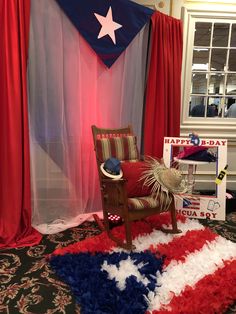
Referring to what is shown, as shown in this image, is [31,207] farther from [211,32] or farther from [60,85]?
[211,32]

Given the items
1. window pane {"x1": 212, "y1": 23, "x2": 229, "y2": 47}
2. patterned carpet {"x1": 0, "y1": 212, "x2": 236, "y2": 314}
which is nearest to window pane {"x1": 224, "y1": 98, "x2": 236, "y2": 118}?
window pane {"x1": 212, "y1": 23, "x2": 229, "y2": 47}

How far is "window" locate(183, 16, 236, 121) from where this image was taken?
12.5 ft

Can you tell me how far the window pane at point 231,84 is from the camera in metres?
4.04

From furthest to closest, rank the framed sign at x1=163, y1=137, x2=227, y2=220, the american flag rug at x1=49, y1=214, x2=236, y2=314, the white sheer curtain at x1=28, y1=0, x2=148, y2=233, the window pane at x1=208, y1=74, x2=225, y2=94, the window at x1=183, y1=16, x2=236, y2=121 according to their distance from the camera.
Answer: the window pane at x1=208, y1=74, x2=225, y2=94 → the window at x1=183, y1=16, x2=236, y2=121 → the framed sign at x1=163, y1=137, x2=227, y2=220 → the white sheer curtain at x1=28, y1=0, x2=148, y2=233 → the american flag rug at x1=49, y1=214, x2=236, y2=314

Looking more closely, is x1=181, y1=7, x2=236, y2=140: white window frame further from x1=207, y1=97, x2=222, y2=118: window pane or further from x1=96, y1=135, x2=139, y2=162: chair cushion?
x1=96, y1=135, x2=139, y2=162: chair cushion

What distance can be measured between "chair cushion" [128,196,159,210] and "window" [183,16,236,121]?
5.79 ft

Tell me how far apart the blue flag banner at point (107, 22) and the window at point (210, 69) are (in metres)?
0.87

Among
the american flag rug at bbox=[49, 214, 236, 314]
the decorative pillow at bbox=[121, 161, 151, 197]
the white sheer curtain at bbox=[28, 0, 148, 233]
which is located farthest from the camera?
the white sheer curtain at bbox=[28, 0, 148, 233]

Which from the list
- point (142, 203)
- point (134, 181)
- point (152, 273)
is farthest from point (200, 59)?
point (152, 273)

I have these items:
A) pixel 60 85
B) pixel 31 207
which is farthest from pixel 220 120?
pixel 31 207

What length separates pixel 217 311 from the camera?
5.72 ft

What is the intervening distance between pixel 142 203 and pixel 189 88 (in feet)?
6.64

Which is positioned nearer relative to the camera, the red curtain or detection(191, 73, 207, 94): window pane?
the red curtain

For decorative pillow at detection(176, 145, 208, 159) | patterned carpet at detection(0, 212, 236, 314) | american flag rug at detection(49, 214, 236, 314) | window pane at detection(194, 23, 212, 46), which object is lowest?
patterned carpet at detection(0, 212, 236, 314)
